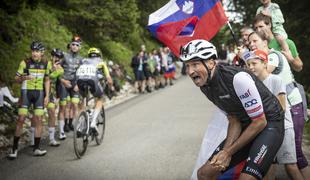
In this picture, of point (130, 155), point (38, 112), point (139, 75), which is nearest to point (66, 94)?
point (38, 112)

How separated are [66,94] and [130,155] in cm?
292

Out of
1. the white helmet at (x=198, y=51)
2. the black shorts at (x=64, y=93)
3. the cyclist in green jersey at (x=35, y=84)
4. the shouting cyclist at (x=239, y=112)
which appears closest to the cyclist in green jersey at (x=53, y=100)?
the black shorts at (x=64, y=93)

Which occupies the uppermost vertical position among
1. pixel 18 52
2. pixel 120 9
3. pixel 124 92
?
pixel 120 9

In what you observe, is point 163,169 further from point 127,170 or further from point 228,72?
point 228,72

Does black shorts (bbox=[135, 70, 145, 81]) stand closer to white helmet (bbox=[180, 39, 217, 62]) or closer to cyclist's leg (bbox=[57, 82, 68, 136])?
cyclist's leg (bbox=[57, 82, 68, 136])

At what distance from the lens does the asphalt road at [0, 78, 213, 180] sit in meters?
7.43

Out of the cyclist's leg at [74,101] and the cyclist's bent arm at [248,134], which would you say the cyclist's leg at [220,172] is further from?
the cyclist's leg at [74,101]

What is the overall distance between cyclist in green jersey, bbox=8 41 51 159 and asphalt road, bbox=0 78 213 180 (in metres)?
0.65

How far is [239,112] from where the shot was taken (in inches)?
166

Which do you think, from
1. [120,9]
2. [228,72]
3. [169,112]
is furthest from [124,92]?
[228,72]

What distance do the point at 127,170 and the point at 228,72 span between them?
400 cm

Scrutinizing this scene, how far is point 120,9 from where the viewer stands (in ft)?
65.9

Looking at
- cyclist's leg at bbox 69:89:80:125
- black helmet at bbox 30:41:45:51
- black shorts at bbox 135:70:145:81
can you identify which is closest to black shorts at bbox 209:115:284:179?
black helmet at bbox 30:41:45:51

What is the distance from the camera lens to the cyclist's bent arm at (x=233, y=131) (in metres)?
4.21
